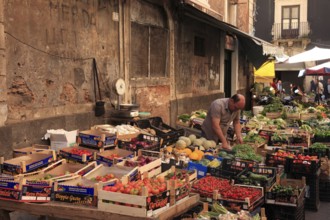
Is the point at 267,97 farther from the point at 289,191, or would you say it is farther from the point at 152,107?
the point at 289,191

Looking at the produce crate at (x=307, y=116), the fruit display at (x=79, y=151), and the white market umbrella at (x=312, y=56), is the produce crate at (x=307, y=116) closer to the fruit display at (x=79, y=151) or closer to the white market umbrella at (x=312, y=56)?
the white market umbrella at (x=312, y=56)

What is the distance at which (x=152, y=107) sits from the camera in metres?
11.0

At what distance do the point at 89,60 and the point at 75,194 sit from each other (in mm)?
4172

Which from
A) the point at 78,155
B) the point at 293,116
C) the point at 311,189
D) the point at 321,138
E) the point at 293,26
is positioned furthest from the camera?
the point at 293,26

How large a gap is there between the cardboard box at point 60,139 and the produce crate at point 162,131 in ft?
6.36

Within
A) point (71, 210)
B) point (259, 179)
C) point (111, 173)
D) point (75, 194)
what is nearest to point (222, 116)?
point (259, 179)

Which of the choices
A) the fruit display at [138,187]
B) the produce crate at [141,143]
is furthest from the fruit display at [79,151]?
the fruit display at [138,187]

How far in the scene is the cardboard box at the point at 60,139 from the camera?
22.1 ft

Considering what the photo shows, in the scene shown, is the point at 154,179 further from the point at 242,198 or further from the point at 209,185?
the point at 242,198

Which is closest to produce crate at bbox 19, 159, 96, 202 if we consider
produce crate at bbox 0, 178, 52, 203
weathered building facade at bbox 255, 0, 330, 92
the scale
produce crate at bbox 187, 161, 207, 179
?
produce crate at bbox 0, 178, 52, 203

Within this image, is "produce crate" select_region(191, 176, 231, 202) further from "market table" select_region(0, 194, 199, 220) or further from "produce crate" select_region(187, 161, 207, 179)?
"market table" select_region(0, 194, 199, 220)

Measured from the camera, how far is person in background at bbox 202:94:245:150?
312 inches

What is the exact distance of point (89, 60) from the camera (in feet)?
26.9

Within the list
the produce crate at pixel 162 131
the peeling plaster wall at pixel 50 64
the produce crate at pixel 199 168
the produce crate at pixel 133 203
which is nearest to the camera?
the produce crate at pixel 133 203
